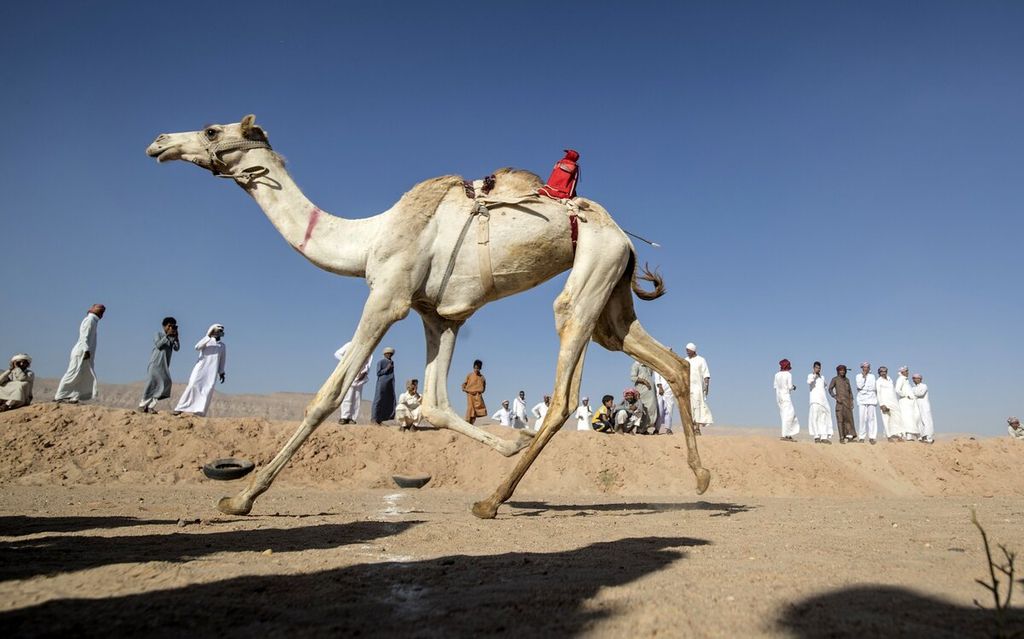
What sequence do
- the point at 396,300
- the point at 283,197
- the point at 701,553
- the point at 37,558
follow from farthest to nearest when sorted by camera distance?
the point at 283,197 → the point at 396,300 → the point at 701,553 → the point at 37,558

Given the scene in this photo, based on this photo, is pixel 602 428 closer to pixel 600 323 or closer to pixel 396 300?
pixel 600 323

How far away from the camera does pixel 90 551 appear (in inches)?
→ 140

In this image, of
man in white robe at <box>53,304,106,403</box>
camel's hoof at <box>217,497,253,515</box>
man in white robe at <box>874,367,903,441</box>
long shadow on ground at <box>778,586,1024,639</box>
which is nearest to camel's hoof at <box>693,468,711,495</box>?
long shadow on ground at <box>778,586,1024,639</box>

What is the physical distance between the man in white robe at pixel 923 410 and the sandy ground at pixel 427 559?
1422 centimetres

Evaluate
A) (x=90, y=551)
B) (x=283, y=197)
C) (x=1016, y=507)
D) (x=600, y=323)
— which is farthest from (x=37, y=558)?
(x=1016, y=507)

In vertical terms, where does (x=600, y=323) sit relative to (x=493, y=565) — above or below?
above

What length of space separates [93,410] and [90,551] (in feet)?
27.3

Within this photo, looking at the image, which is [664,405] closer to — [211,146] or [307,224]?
[307,224]

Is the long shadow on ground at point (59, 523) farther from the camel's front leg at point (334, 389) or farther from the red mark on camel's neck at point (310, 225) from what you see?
the red mark on camel's neck at point (310, 225)

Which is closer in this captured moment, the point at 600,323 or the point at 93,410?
the point at 600,323

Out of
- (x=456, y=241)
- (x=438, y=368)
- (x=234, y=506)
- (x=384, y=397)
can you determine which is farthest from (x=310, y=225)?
(x=384, y=397)

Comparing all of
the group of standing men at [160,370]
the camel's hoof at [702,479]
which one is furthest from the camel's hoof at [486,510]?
the group of standing men at [160,370]

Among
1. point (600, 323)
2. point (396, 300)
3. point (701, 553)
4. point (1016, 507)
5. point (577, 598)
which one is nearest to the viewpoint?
point (577, 598)

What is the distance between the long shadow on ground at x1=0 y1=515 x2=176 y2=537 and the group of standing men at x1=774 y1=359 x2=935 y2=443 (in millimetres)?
16231
